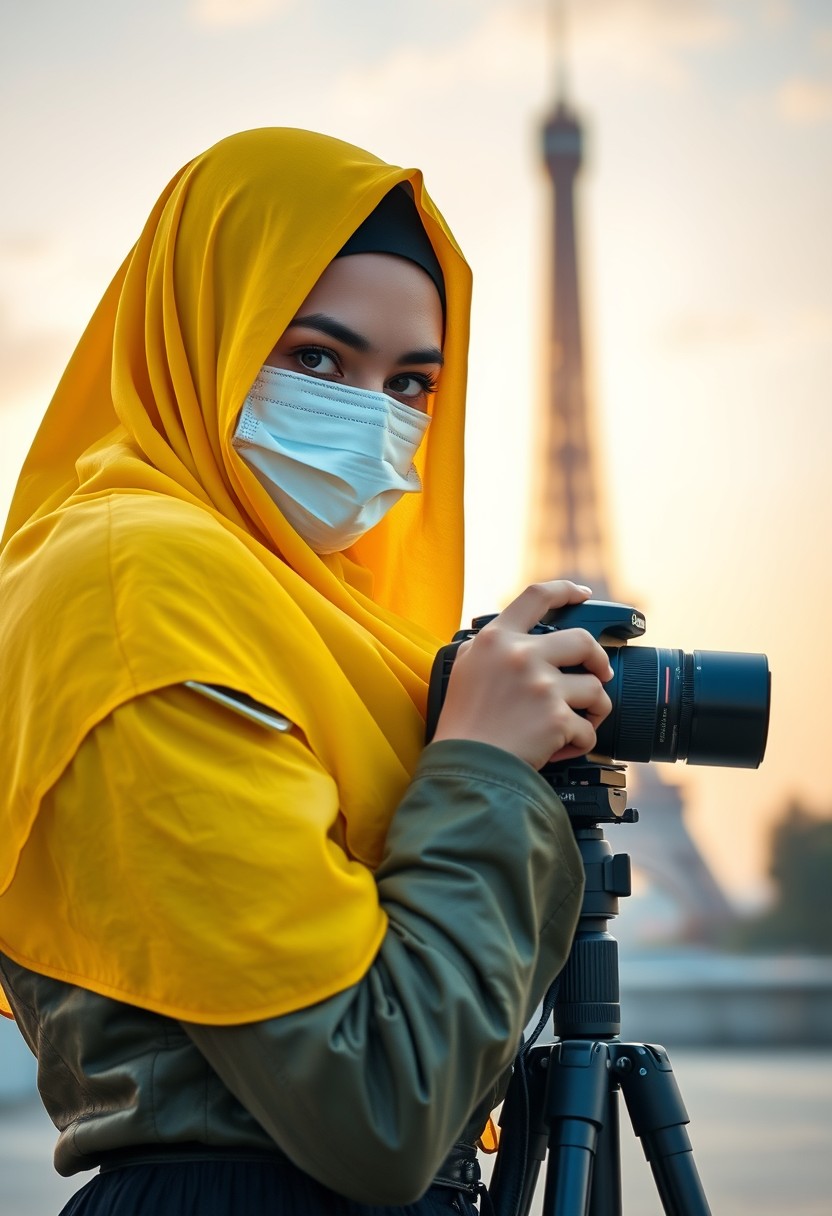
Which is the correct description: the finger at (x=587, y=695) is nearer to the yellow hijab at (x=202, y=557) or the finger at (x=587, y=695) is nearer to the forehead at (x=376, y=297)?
the yellow hijab at (x=202, y=557)

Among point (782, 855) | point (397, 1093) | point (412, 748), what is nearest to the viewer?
point (397, 1093)

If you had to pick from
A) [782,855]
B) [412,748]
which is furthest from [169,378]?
[782,855]

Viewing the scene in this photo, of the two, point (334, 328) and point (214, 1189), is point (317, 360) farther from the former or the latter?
point (214, 1189)

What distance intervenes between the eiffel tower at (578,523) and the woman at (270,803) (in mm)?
19434

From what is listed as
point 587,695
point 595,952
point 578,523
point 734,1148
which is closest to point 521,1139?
point 595,952

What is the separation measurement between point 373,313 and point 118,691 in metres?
0.66

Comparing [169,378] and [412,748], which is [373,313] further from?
→ [412,748]

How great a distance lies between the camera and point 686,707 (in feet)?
5.77

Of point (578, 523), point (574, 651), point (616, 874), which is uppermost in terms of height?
point (574, 651)

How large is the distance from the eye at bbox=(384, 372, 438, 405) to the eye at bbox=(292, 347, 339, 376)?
0.34 feet

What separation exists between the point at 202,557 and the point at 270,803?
10.7 inches

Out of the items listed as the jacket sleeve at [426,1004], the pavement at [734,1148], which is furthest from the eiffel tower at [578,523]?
the jacket sleeve at [426,1004]

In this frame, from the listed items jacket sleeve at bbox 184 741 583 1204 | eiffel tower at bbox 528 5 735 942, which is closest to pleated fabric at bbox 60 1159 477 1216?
jacket sleeve at bbox 184 741 583 1204

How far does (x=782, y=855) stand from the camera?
2988 centimetres
